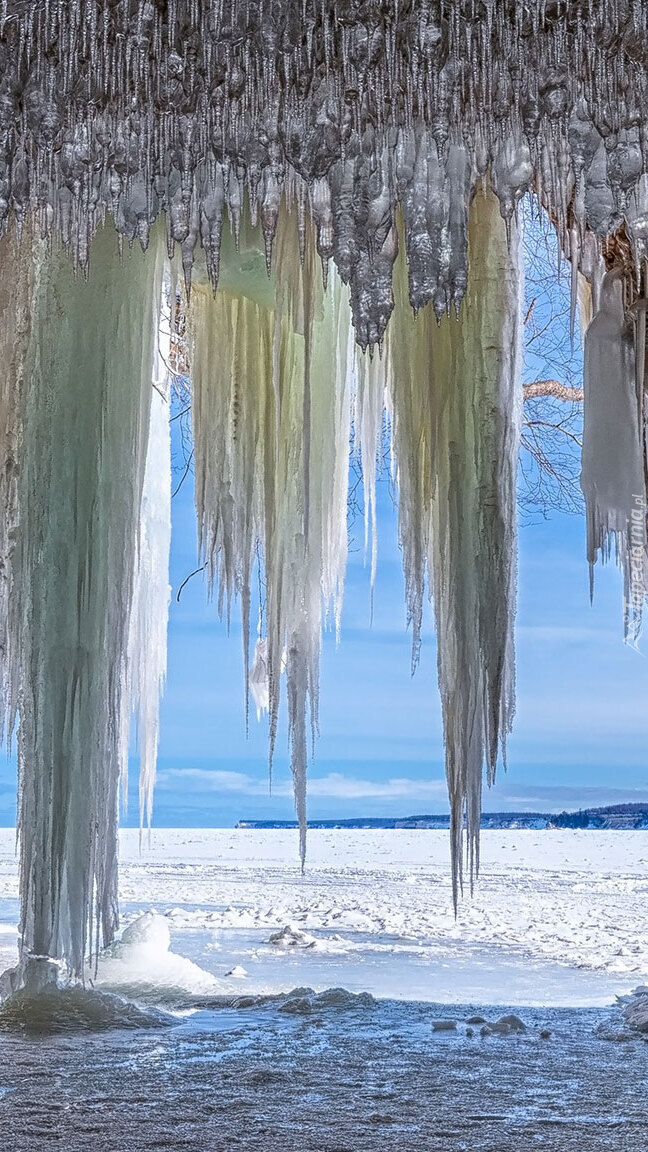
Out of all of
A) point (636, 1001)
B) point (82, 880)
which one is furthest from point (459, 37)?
point (636, 1001)

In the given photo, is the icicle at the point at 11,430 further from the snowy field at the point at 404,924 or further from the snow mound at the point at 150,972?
the snowy field at the point at 404,924

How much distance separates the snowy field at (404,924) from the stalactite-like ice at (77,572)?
4.95 ft

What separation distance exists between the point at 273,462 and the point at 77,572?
101 cm

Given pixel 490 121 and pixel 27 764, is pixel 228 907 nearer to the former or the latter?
pixel 27 764

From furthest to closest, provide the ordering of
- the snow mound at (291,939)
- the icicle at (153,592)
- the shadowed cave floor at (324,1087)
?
the snow mound at (291,939) < the icicle at (153,592) < the shadowed cave floor at (324,1087)

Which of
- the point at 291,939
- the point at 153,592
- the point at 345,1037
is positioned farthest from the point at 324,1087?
the point at 291,939

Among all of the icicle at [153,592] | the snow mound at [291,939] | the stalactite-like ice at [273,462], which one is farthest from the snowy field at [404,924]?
the stalactite-like ice at [273,462]

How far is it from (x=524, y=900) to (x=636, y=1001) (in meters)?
4.22

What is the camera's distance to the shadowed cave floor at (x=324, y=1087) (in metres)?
2.46

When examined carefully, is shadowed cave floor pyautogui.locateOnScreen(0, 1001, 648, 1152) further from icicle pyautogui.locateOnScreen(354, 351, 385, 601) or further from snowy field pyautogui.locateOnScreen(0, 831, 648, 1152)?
icicle pyautogui.locateOnScreen(354, 351, 385, 601)

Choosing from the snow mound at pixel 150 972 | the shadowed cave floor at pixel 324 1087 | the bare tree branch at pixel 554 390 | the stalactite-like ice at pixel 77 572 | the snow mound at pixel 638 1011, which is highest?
the bare tree branch at pixel 554 390

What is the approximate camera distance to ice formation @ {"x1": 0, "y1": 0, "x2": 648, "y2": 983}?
2.71 meters

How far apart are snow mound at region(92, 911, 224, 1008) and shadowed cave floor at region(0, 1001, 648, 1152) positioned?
1.50ft

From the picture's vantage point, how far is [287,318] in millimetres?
4078
